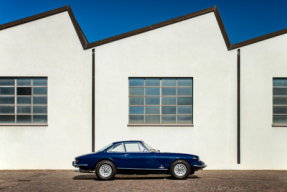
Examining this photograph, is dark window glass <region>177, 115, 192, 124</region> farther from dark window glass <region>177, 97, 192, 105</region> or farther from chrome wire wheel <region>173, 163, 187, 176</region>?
chrome wire wheel <region>173, 163, 187, 176</region>

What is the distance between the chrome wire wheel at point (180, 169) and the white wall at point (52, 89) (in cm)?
452

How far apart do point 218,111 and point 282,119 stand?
2862 millimetres

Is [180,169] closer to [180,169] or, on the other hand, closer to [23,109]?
[180,169]

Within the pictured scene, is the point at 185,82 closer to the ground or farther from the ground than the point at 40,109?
farther from the ground

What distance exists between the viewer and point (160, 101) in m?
13.2

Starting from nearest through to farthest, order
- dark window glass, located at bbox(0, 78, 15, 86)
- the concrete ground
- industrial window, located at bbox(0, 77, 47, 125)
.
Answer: the concrete ground < industrial window, located at bbox(0, 77, 47, 125) < dark window glass, located at bbox(0, 78, 15, 86)

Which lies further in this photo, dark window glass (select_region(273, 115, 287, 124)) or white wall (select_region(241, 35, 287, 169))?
dark window glass (select_region(273, 115, 287, 124))

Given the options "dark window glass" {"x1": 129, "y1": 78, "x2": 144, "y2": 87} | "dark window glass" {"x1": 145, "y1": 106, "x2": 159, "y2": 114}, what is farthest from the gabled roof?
"dark window glass" {"x1": 145, "y1": 106, "x2": 159, "y2": 114}

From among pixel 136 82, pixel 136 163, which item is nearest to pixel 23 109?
pixel 136 82

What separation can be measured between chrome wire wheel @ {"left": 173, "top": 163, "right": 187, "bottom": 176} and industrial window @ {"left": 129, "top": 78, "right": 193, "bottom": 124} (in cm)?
339

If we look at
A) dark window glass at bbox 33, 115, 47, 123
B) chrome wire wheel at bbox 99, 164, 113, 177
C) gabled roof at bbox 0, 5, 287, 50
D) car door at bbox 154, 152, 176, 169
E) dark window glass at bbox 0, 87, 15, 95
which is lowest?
chrome wire wheel at bbox 99, 164, 113, 177

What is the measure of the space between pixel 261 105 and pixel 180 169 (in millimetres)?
5308

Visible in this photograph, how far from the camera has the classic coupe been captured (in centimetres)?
Result: 978

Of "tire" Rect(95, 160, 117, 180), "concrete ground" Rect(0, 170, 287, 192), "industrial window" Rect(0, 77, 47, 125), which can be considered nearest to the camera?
"concrete ground" Rect(0, 170, 287, 192)
